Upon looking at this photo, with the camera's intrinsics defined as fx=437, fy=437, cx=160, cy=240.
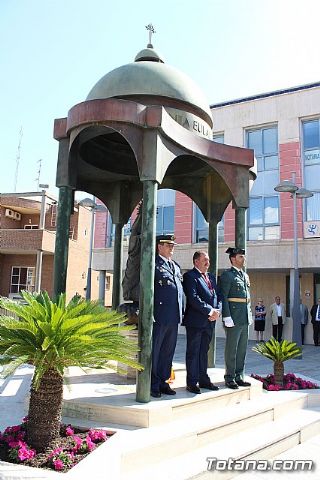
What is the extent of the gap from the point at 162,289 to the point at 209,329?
2.81 ft

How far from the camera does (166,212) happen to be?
22875 mm

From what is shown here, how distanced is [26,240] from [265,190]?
1638 centimetres

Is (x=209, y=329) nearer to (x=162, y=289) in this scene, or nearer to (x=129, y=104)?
(x=162, y=289)

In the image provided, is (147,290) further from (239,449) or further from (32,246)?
(32,246)

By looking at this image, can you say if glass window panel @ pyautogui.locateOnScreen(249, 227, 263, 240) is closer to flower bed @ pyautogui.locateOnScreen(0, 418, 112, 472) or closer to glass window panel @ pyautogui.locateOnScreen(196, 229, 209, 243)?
glass window panel @ pyautogui.locateOnScreen(196, 229, 209, 243)

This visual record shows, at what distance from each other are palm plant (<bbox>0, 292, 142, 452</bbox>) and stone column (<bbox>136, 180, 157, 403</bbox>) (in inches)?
38.7

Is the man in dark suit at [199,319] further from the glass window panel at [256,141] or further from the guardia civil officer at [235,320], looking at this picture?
the glass window panel at [256,141]

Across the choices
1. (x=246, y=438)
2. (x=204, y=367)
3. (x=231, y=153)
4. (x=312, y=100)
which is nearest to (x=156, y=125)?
(x=231, y=153)

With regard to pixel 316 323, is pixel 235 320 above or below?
above

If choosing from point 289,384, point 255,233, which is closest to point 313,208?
point 255,233

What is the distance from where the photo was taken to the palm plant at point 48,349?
11.1 feet

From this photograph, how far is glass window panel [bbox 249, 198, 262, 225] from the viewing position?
2028 cm

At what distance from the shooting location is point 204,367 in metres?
5.48

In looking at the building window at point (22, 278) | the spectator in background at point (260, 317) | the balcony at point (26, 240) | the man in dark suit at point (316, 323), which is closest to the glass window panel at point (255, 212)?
the spectator in background at point (260, 317)
